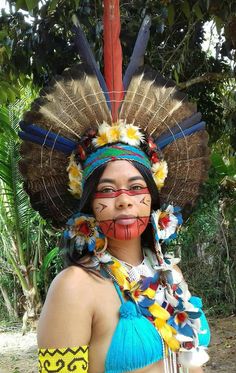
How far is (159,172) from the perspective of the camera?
194 cm

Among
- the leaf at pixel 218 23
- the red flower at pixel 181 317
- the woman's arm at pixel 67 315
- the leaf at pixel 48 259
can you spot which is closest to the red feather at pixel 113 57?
the woman's arm at pixel 67 315

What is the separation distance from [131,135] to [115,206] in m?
0.28

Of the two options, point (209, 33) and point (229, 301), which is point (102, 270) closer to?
point (209, 33)

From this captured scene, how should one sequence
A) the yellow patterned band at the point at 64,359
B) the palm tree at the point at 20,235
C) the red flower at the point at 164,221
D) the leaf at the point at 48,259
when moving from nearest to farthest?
the yellow patterned band at the point at 64,359 < the red flower at the point at 164,221 < the palm tree at the point at 20,235 < the leaf at the point at 48,259

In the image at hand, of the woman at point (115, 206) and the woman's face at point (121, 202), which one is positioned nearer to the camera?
the woman at point (115, 206)

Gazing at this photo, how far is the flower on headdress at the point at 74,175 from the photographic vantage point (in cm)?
187

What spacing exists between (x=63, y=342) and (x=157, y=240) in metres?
0.55

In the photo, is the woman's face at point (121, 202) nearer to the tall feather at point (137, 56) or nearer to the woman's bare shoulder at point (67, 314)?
the woman's bare shoulder at point (67, 314)

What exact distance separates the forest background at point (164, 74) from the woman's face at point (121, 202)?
527 millimetres

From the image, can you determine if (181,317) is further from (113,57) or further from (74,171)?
(113,57)

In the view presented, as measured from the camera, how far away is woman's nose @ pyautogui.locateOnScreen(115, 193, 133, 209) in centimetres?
176

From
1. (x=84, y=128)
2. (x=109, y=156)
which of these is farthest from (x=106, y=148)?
(x=84, y=128)

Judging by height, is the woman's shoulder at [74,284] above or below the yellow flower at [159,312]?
above

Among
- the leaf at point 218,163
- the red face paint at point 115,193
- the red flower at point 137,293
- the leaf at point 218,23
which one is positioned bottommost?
the red flower at point 137,293
